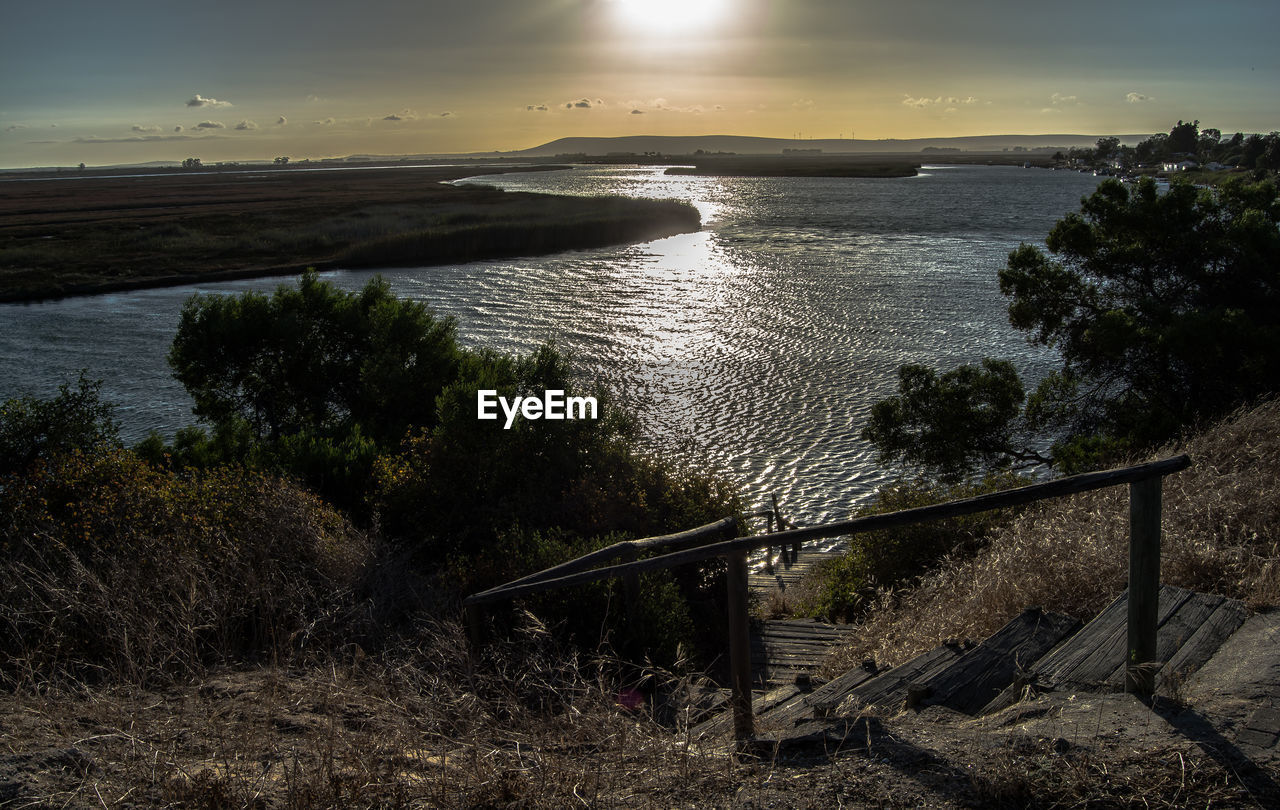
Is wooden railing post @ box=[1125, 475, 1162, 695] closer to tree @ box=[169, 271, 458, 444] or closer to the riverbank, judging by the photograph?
tree @ box=[169, 271, 458, 444]

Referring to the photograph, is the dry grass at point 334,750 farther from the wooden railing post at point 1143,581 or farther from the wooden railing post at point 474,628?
the wooden railing post at point 1143,581

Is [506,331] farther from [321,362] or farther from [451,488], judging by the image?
[451,488]

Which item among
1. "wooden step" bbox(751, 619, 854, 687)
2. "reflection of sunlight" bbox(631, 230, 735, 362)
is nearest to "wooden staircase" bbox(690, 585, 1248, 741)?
"wooden step" bbox(751, 619, 854, 687)

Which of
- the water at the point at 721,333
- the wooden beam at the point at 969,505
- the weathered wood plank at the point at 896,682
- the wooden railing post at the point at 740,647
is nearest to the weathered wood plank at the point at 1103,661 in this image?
the weathered wood plank at the point at 896,682

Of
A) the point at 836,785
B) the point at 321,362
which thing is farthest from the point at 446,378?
the point at 836,785

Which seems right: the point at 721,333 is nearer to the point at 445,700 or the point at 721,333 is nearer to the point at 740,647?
the point at 445,700
